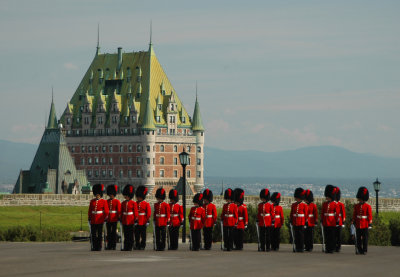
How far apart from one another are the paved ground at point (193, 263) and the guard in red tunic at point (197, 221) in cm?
64

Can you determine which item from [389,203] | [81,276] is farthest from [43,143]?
[81,276]

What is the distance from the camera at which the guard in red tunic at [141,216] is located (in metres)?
31.9

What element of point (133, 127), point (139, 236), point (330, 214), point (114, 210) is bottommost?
point (139, 236)

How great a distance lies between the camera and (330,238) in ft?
101

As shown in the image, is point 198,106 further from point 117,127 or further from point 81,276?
point 81,276

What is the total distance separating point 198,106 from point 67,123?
22.3m

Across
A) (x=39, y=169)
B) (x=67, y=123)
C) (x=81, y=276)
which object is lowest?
(x=81, y=276)

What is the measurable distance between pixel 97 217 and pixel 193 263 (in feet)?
19.4

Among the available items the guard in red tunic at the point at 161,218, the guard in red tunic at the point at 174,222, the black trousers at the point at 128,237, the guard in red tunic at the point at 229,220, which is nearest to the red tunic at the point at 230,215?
the guard in red tunic at the point at 229,220

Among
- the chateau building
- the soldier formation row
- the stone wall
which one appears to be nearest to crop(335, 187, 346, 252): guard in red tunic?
the soldier formation row

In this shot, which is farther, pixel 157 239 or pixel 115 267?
pixel 157 239

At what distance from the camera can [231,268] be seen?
25000mm

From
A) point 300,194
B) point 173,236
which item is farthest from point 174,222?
point 300,194

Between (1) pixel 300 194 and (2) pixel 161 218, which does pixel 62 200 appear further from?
(1) pixel 300 194
